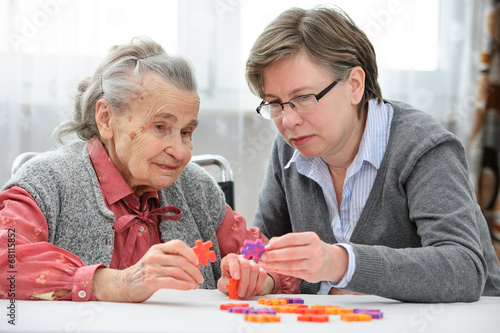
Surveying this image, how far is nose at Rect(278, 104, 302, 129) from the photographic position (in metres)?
1.69

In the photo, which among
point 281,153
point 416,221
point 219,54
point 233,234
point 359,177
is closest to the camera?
point 416,221

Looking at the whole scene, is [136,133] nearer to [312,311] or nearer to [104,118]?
[104,118]

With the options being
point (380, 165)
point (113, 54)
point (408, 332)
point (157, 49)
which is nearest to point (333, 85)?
point (380, 165)

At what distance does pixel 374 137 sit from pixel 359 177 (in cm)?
14

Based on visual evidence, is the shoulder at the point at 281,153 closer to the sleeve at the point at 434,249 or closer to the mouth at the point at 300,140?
the mouth at the point at 300,140

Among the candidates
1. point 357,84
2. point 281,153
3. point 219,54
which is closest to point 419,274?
point 357,84

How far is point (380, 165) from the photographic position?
5.65ft

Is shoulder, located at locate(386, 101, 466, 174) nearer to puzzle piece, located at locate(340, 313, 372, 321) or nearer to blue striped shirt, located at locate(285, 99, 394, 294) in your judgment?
blue striped shirt, located at locate(285, 99, 394, 294)

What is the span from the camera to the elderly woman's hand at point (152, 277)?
4.14 feet

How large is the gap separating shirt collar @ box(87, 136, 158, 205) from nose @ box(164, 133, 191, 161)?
0.17m

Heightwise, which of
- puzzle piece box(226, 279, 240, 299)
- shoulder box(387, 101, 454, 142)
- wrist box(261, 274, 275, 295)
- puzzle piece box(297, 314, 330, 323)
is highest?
shoulder box(387, 101, 454, 142)

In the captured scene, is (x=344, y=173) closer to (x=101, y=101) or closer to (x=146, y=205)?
Result: (x=146, y=205)

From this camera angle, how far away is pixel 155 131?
1667 millimetres

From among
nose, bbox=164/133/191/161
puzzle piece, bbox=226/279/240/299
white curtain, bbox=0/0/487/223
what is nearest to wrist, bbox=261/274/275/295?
puzzle piece, bbox=226/279/240/299
